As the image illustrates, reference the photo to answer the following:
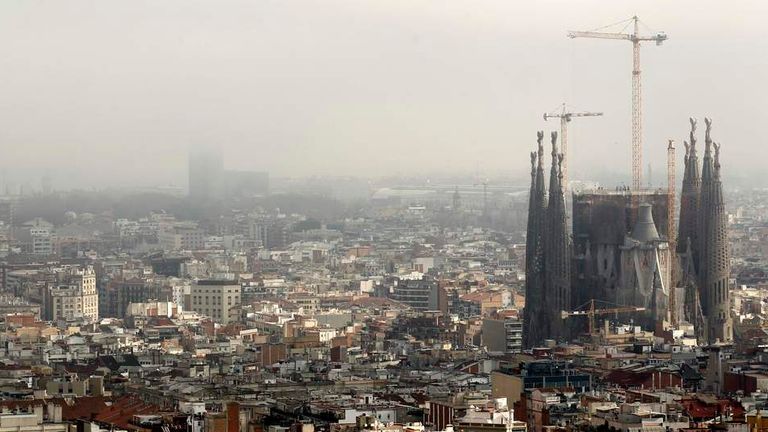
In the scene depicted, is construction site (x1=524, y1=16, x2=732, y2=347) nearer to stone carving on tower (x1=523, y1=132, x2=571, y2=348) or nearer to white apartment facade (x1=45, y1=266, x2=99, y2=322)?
stone carving on tower (x1=523, y1=132, x2=571, y2=348)

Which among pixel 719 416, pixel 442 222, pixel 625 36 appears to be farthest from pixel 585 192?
pixel 442 222

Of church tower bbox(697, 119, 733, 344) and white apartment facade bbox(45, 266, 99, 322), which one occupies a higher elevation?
church tower bbox(697, 119, 733, 344)

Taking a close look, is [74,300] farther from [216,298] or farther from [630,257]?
[630,257]

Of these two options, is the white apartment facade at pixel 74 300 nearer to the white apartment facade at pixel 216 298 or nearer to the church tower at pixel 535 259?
the white apartment facade at pixel 216 298

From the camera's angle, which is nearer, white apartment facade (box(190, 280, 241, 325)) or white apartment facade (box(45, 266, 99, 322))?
white apartment facade (box(45, 266, 99, 322))

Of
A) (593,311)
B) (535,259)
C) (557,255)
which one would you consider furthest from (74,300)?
(593,311)

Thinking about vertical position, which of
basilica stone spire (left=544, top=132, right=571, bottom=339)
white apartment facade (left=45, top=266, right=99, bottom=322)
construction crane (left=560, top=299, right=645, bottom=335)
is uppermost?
basilica stone spire (left=544, top=132, right=571, bottom=339)

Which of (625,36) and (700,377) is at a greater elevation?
(625,36)

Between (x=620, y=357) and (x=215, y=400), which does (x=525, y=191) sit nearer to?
(x=620, y=357)

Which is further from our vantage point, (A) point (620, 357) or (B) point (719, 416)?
(A) point (620, 357)

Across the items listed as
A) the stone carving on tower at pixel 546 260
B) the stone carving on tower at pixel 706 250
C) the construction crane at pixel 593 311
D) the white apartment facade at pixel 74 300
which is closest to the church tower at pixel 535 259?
the stone carving on tower at pixel 546 260

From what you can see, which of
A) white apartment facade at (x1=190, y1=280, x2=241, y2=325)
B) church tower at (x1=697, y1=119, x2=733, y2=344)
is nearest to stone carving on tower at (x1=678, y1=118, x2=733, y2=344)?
church tower at (x1=697, y1=119, x2=733, y2=344)
